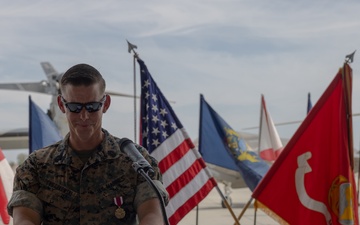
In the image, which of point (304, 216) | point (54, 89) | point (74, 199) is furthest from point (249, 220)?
point (74, 199)

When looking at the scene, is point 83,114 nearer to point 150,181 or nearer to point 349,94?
point 150,181

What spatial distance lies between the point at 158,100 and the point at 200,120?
2.76m

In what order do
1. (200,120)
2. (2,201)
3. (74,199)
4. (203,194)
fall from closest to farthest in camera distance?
1. (74,199)
2. (203,194)
3. (2,201)
4. (200,120)

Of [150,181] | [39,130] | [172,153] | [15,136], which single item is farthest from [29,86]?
[150,181]

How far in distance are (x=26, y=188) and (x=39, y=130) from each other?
27.1 ft

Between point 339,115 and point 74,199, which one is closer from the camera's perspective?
point 74,199

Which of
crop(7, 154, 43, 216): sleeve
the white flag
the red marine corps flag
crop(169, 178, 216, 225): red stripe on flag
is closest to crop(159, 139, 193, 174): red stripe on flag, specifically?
crop(169, 178, 216, 225): red stripe on flag

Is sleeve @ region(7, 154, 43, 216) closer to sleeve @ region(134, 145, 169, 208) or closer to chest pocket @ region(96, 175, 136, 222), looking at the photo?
chest pocket @ region(96, 175, 136, 222)

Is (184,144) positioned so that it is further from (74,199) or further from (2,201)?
(74,199)

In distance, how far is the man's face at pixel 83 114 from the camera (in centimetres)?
203

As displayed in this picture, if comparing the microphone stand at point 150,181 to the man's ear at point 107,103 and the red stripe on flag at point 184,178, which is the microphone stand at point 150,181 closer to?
the man's ear at point 107,103

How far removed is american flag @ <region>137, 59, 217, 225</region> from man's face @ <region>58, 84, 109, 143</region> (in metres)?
4.52

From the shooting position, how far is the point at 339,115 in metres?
6.15

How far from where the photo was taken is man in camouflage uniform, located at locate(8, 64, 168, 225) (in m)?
2.06
